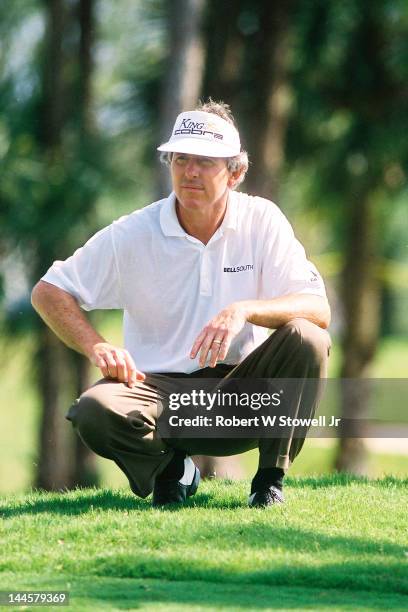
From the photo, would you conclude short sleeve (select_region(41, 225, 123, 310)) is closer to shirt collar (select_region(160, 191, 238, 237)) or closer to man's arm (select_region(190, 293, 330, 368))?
shirt collar (select_region(160, 191, 238, 237))

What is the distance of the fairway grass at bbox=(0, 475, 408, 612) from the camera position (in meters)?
3.77

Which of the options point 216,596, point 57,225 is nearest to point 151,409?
point 216,596

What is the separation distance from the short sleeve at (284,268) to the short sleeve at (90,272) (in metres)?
0.65

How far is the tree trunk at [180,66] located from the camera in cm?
1055

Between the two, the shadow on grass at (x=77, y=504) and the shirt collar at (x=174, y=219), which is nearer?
the shadow on grass at (x=77, y=504)

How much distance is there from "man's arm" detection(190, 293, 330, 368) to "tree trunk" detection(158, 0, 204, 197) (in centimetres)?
528

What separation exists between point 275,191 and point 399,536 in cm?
785

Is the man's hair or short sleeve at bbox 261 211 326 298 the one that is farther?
the man's hair

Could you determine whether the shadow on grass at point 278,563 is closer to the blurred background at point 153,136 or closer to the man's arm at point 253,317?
the man's arm at point 253,317

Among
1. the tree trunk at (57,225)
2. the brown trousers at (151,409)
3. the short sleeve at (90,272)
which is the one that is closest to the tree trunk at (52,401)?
the tree trunk at (57,225)

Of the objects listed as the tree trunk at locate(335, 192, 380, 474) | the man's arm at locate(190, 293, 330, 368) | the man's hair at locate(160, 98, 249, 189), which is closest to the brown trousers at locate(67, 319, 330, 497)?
the man's arm at locate(190, 293, 330, 368)

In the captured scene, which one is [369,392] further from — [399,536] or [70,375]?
[399,536]

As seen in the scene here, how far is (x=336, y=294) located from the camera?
Result: 15.6m

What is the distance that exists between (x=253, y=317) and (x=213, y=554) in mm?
1070
